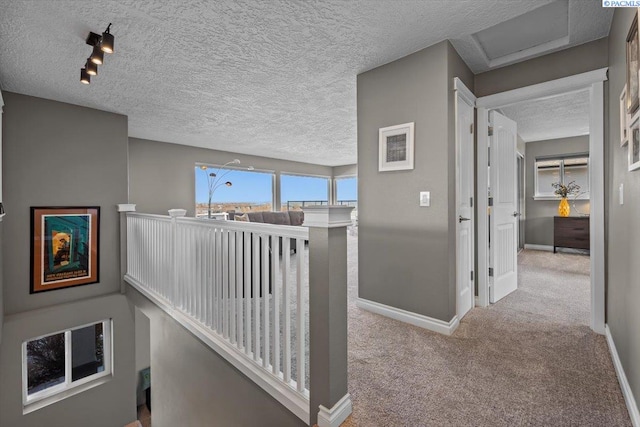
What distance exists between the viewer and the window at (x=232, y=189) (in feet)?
20.9

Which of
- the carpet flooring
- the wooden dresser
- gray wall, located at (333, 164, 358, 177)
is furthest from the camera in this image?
gray wall, located at (333, 164, 358, 177)

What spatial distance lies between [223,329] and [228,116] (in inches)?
120

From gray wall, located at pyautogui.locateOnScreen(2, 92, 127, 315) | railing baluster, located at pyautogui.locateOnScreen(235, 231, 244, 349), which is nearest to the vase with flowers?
railing baluster, located at pyautogui.locateOnScreen(235, 231, 244, 349)

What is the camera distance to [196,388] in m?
2.36

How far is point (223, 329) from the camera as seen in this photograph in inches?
80.4

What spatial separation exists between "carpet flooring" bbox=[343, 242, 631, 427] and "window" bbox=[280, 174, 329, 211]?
545cm

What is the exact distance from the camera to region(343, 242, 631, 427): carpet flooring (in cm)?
137

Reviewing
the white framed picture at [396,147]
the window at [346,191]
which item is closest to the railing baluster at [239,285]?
the white framed picture at [396,147]

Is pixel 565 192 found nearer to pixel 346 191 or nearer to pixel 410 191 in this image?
pixel 410 191

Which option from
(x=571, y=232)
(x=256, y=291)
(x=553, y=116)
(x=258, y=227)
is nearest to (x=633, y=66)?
(x=258, y=227)

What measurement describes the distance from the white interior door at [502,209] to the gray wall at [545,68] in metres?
0.30

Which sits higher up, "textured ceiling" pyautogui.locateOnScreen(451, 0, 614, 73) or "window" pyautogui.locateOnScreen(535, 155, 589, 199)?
"textured ceiling" pyautogui.locateOnScreen(451, 0, 614, 73)

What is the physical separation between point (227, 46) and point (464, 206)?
2.44 m

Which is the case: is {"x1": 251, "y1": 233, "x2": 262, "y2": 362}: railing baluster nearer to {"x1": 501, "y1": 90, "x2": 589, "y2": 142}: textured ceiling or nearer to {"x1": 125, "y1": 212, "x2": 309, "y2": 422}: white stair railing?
{"x1": 125, "y1": 212, "x2": 309, "y2": 422}: white stair railing
